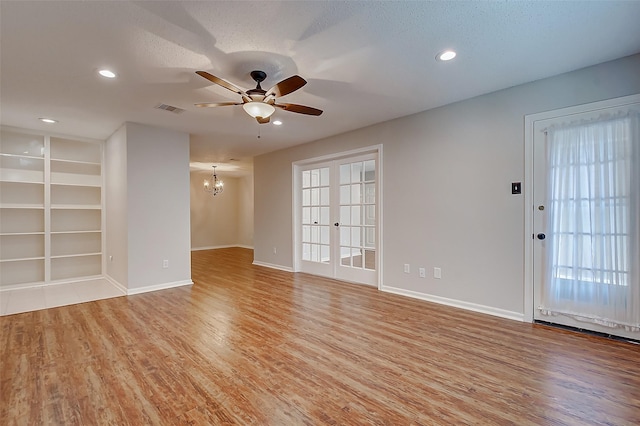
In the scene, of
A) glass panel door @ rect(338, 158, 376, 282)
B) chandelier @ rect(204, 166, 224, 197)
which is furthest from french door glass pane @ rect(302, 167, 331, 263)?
chandelier @ rect(204, 166, 224, 197)

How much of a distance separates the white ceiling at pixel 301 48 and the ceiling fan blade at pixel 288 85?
0.26m

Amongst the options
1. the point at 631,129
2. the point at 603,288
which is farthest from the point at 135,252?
the point at 631,129

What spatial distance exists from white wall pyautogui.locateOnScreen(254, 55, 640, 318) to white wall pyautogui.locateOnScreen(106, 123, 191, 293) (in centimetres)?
301

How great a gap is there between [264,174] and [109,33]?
4.40 m

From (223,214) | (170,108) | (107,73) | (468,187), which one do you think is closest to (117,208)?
(170,108)

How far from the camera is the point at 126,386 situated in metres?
2.00

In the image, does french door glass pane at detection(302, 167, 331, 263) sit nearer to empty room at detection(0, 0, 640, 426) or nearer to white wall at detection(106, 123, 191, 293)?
empty room at detection(0, 0, 640, 426)

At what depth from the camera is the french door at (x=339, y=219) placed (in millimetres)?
4727

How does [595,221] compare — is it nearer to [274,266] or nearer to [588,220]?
[588,220]

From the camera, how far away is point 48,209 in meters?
4.87

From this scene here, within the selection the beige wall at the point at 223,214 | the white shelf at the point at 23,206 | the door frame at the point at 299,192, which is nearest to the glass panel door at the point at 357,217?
the door frame at the point at 299,192

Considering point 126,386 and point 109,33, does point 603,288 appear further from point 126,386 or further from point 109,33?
point 109,33

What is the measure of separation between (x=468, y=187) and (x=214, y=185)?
782cm

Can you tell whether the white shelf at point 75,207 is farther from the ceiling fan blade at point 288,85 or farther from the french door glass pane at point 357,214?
the ceiling fan blade at point 288,85
